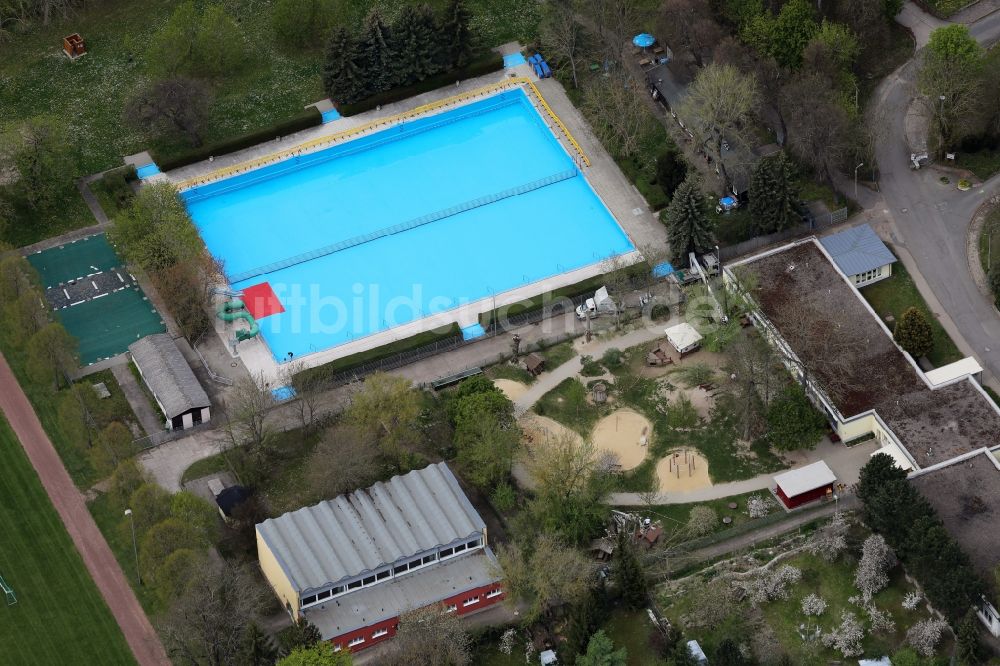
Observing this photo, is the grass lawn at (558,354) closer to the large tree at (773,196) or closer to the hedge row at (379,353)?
the hedge row at (379,353)

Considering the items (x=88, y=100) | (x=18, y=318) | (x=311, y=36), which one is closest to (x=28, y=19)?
(x=88, y=100)

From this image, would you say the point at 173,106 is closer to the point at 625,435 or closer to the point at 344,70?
the point at 344,70

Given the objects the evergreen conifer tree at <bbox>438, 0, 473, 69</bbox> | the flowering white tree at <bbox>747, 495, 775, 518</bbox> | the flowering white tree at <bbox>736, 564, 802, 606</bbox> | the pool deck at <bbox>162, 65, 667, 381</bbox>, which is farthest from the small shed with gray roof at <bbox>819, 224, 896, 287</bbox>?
the evergreen conifer tree at <bbox>438, 0, 473, 69</bbox>

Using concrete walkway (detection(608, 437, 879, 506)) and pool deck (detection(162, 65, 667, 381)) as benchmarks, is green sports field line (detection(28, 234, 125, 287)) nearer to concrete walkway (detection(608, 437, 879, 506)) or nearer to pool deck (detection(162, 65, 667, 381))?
pool deck (detection(162, 65, 667, 381))

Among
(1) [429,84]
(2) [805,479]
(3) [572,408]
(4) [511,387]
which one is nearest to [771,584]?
(2) [805,479]

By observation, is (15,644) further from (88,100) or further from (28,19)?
(28,19)

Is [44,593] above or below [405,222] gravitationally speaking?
below
